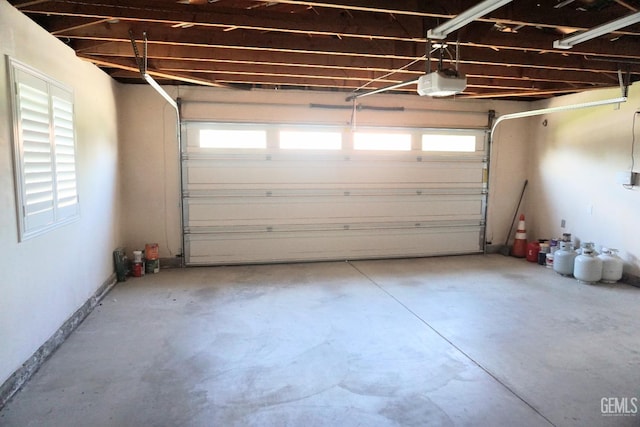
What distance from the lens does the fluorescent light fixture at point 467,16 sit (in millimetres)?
2374

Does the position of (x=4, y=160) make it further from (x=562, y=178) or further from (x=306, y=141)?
(x=562, y=178)

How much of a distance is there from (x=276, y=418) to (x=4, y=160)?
7.57 feet

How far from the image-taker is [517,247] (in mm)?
6668

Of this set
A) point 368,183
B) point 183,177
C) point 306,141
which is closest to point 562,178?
point 368,183

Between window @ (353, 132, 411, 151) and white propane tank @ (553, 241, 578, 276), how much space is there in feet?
8.48

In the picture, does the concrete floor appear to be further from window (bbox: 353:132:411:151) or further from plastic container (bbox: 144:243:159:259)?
window (bbox: 353:132:411:151)

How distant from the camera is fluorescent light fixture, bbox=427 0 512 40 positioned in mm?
2374

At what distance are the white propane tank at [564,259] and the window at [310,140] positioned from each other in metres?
3.42

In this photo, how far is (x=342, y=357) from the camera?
309 cm

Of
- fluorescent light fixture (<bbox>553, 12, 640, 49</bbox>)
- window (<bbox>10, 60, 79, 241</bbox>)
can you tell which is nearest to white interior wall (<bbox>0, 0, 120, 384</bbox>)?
window (<bbox>10, 60, 79, 241</bbox>)

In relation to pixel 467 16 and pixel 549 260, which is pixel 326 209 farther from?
pixel 467 16

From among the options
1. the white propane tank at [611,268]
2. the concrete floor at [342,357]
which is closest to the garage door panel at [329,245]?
the concrete floor at [342,357]

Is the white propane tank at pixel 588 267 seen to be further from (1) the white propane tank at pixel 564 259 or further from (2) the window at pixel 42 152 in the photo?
(2) the window at pixel 42 152

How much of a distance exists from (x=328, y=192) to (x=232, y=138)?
63.9 inches
